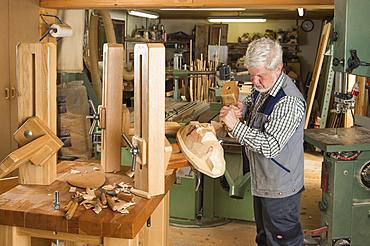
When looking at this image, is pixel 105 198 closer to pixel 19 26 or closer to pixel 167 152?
pixel 167 152

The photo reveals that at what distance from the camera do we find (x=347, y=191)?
8.39 feet

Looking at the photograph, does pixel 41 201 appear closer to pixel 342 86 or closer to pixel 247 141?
pixel 247 141

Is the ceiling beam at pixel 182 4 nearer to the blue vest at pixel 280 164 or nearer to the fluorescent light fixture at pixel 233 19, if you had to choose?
the blue vest at pixel 280 164

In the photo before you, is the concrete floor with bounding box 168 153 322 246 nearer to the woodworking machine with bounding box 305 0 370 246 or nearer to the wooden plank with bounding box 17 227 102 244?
the woodworking machine with bounding box 305 0 370 246

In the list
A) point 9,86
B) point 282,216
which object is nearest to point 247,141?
point 282,216

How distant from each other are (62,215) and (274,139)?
994 mm

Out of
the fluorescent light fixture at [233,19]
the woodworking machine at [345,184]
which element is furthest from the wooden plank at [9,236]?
the fluorescent light fixture at [233,19]

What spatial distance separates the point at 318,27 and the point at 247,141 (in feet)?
18.0

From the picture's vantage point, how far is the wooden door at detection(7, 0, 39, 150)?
9.70ft

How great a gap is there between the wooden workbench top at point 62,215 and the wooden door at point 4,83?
64.7 inches

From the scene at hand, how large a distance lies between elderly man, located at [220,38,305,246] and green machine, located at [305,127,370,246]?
45 cm

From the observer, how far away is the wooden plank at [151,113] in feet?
4.64

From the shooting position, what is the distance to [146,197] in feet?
4.82

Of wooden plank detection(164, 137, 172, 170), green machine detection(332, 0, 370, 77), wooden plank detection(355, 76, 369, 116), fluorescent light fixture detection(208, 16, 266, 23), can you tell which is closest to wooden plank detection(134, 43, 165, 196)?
wooden plank detection(164, 137, 172, 170)
